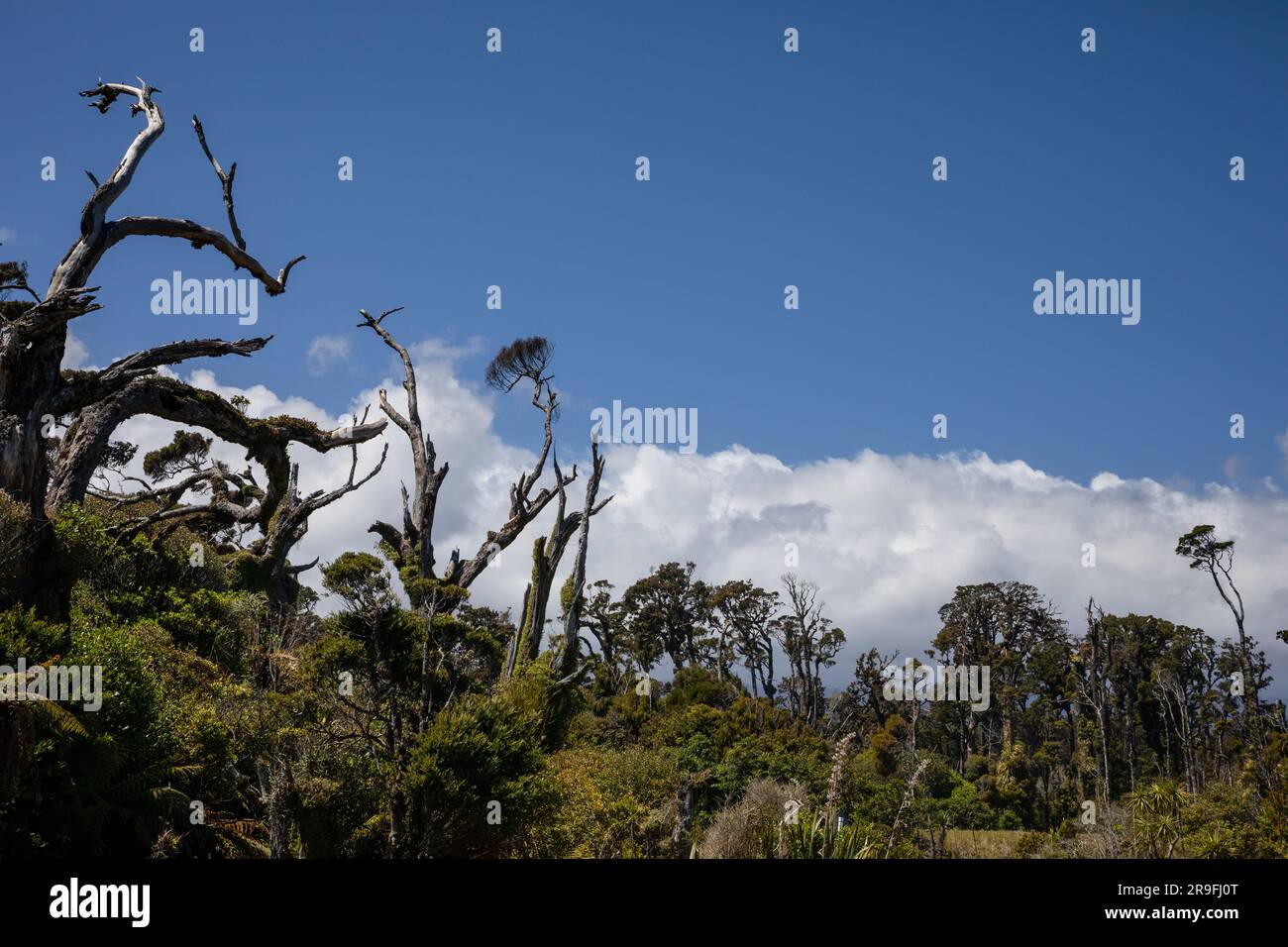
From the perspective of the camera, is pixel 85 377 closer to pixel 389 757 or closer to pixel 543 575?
pixel 389 757

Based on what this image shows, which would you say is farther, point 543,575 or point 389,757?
point 543,575

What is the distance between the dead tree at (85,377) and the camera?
11.7m

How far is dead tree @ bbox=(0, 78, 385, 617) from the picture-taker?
1170cm

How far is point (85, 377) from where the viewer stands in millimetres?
13000
